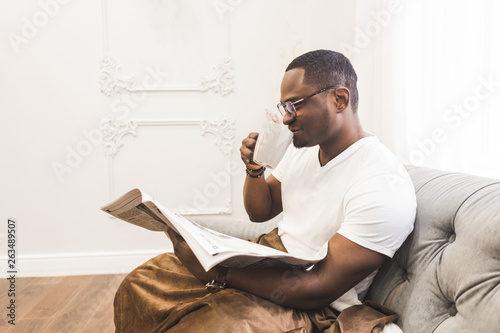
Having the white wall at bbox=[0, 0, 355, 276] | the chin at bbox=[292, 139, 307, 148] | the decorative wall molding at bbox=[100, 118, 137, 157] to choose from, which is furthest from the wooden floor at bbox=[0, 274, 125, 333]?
the chin at bbox=[292, 139, 307, 148]

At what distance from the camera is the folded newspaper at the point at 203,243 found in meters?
0.81

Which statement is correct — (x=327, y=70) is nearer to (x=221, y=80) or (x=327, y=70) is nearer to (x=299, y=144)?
(x=299, y=144)

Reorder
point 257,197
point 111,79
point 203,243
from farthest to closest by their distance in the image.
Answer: point 111,79
point 257,197
point 203,243

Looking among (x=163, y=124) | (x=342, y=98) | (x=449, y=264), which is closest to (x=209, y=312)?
(x=449, y=264)

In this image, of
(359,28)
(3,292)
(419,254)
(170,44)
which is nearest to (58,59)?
(170,44)

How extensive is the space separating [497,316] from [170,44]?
2.41m

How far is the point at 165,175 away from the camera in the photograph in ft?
9.25

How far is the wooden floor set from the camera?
1.96 m

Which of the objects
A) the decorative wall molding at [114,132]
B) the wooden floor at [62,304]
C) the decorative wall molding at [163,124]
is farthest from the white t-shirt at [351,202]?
the decorative wall molding at [114,132]

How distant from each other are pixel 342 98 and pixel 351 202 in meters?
0.32

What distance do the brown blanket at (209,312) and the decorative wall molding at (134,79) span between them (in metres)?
1.66

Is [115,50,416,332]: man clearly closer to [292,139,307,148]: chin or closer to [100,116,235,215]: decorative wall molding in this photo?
[292,139,307,148]: chin

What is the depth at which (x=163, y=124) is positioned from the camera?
278 cm

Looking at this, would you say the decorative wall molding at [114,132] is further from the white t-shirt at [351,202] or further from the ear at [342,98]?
the ear at [342,98]
